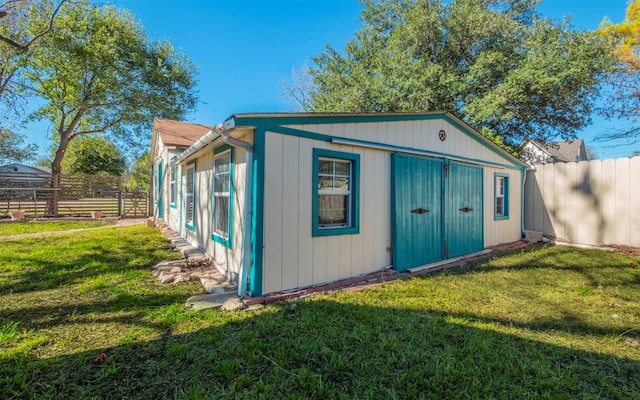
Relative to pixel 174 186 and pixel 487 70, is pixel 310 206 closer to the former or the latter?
pixel 174 186

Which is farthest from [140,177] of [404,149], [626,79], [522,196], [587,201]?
[626,79]

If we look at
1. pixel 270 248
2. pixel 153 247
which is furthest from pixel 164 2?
pixel 270 248

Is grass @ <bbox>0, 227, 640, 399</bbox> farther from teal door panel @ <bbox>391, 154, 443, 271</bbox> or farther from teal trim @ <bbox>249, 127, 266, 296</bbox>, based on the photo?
teal door panel @ <bbox>391, 154, 443, 271</bbox>

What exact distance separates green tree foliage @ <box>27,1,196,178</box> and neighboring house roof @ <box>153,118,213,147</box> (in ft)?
19.7

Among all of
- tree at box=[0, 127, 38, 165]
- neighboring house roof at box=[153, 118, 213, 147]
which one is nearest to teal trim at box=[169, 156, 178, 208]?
neighboring house roof at box=[153, 118, 213, 147]

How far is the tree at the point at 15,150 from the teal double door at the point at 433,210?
4031 cm

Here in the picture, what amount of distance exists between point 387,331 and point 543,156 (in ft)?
51.5

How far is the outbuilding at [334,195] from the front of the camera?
3.70 m

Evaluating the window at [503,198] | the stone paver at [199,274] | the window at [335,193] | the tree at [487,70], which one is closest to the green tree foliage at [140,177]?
the tree at [487,70]

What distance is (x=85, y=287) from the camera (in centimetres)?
409

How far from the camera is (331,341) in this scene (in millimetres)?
2676

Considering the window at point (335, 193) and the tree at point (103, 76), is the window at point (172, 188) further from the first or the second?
the tree at point (103, 76)

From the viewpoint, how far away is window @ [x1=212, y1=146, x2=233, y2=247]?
4.54m

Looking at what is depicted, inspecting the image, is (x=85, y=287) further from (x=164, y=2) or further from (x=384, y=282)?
(x=164, y=2)
